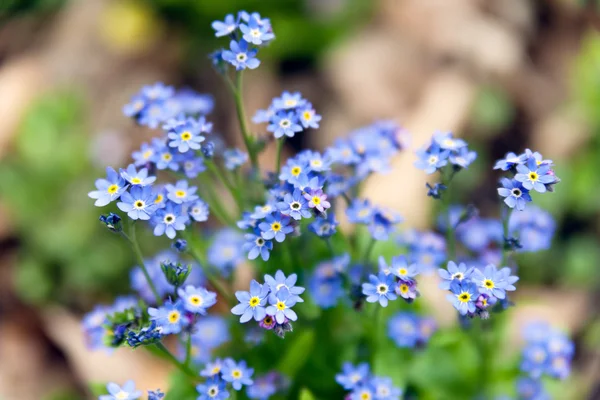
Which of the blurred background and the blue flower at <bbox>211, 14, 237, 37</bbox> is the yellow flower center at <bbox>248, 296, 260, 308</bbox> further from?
the blurred background

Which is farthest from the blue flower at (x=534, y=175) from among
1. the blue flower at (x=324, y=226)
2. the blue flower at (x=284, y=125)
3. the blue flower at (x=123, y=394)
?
the blue flower at (x=123, y=394)

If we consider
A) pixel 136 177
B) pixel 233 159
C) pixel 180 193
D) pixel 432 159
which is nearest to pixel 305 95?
pixel 233 159

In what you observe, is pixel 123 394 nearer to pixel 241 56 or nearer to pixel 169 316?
pixel 169 316

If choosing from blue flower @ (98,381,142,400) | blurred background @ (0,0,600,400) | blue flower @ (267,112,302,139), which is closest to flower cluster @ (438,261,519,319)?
blue flower @ (267,112,302,139)

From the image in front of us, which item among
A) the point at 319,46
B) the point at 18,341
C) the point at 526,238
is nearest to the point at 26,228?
the point at 18,341

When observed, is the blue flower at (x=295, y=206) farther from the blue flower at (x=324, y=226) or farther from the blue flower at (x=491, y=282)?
the blue flower at (x=491, y=282)

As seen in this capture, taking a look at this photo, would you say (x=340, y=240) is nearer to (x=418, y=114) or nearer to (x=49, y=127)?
(x=418, y=114)
